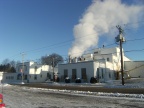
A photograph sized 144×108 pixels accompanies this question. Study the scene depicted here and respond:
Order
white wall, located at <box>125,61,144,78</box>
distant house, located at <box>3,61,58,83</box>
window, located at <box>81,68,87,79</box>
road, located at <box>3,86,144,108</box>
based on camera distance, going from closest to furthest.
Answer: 1. road, located at <box>3,86,144,108</box>
2. window, located at <box>81,68,87,79</box>
3. white wall, located at <box>125,61,144,78</box>
4. distant house, located at <box>3,61,58,83</box>

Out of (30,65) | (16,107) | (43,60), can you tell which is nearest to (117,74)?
(30,65)

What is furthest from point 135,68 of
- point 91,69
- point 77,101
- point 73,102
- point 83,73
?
point 73,102

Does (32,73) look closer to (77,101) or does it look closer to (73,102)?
(77,101)

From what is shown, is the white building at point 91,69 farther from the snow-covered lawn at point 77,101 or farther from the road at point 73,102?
the road at point 73,102

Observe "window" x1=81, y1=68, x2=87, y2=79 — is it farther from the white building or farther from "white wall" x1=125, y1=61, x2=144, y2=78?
"white wall" x1=125, y1=61, x2=144, y2=78

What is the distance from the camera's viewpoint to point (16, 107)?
1374 cm

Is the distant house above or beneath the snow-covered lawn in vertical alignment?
above

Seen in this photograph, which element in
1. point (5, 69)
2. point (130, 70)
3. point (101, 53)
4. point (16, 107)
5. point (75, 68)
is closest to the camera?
point (16, 107)

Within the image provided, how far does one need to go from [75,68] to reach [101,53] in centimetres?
2491

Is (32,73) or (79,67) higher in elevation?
(79,67)

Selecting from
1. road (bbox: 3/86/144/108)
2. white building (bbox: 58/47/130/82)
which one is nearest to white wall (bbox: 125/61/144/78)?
white building (bbox: 58/47/130/82)

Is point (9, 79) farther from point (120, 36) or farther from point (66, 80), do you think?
point (120, 36)

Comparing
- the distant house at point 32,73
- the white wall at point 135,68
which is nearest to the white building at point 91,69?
the white wall at point 135,68

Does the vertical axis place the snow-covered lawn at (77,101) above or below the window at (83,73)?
below
